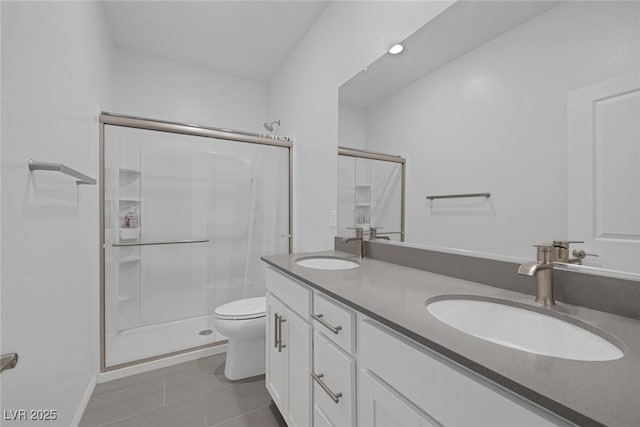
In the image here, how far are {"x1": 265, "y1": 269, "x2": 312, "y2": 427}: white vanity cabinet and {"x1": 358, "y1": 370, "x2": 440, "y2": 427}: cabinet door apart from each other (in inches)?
13.6

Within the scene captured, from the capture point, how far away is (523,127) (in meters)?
0.94

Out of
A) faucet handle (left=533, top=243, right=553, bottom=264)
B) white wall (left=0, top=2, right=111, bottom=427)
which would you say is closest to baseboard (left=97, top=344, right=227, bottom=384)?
white wall (left=0, top=2, right=111, bottom=427)

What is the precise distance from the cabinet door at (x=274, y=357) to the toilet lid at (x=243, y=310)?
33cm

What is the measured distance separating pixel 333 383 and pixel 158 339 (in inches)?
74.0

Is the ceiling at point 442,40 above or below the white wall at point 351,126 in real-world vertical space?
above

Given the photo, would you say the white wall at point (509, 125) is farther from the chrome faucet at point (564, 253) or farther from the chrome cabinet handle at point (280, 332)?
the chrome cabinet handle at point (280, 332)

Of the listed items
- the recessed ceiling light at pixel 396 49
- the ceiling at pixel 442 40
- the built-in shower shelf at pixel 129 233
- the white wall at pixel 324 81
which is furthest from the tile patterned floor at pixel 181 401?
the recessed ceiling light at pixel 396 49

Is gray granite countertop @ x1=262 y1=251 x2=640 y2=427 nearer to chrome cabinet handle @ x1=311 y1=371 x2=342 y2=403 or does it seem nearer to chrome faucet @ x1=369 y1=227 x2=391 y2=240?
chrome cabinet handle @ x1=311 y1=371 x2=342 y2=403

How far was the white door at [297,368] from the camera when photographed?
3.71 ft

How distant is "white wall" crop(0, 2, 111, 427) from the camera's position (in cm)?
86

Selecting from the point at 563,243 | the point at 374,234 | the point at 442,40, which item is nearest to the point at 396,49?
the point at 442,40

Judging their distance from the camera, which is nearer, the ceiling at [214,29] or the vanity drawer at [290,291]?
the vanity drawer at [290,291]

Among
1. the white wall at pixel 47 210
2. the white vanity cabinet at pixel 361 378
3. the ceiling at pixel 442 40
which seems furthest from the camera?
the ceiling at pixel 442 40

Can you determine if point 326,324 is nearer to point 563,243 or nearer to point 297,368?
point 297,368
